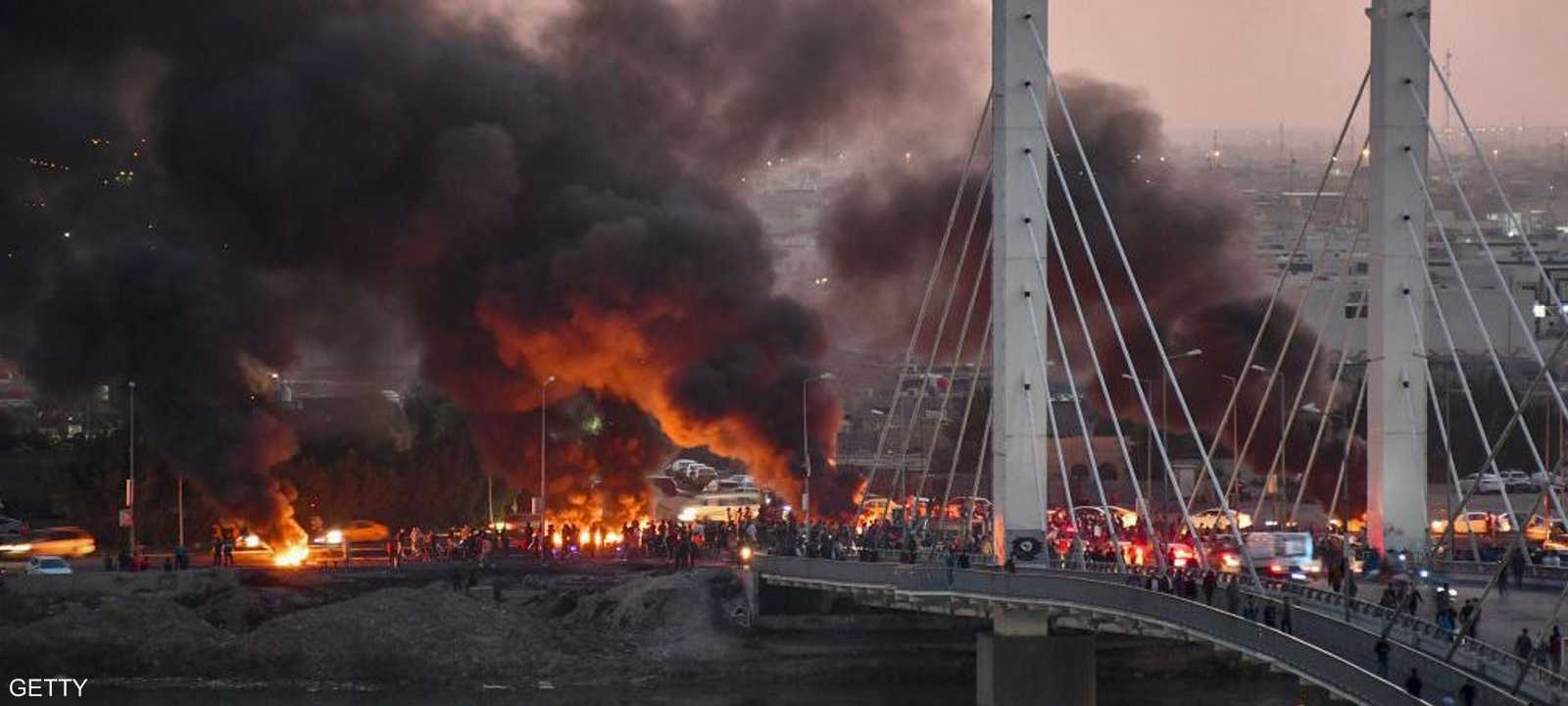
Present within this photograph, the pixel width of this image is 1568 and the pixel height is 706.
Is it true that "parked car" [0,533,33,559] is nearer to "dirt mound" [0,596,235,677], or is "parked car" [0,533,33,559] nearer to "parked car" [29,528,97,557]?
"parked car" [29,528,97,557]

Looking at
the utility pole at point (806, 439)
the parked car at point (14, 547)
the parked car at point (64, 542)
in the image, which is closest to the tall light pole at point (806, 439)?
the utility pole at point (806, 439)

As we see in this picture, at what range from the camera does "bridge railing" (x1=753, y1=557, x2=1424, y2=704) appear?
140ft

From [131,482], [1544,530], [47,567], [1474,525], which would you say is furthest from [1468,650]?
[131,482]

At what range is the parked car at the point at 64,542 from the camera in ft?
284

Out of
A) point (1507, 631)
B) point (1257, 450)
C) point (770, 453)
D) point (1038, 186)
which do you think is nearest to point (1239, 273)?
point (1257, 450)

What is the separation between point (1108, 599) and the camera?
55.8m

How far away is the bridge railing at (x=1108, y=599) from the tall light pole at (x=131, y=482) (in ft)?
62.5

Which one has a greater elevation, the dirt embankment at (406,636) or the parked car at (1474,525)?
the parked car at (1474,525)

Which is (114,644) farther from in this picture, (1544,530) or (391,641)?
(1544,530)

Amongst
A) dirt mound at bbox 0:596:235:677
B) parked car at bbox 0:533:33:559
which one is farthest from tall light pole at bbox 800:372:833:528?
parked car at bbox 0:533:33:559

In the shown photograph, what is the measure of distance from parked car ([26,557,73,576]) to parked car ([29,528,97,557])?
213 inches

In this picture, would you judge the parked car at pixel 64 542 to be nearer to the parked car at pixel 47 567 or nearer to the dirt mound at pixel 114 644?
the parked car at pixel 47 567

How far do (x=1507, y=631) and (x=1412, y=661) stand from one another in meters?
6.97

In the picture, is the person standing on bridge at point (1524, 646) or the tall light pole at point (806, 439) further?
the tall light pole at point (806, 439)
